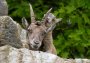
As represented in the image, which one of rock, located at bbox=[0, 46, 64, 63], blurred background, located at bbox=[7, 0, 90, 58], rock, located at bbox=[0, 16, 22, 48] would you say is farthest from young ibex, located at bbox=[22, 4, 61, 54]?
blurred background, located at bbox=[7, 0, 90, 58]

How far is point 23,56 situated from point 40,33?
0.94m

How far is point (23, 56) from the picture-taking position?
1005 centimetres

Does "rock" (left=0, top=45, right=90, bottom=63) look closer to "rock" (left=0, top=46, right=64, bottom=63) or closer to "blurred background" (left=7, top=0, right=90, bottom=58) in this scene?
"rock" (left=0, top=46, right=64, bottom=63)

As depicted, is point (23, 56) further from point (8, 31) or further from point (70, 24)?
point (70, 24)

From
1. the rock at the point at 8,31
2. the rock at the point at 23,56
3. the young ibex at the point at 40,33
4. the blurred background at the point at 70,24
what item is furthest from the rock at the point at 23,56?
the blurred background at the point at 70,24

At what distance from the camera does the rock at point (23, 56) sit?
390 inches

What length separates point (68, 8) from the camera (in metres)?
17.6

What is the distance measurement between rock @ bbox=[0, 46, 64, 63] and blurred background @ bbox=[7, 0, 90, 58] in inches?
255

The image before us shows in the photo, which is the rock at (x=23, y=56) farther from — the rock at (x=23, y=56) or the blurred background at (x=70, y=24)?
the blurred background at (x=70, y=24)

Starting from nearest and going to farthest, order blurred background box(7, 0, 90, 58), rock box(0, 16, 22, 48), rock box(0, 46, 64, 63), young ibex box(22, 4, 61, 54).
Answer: rock box(0, 46, 64, 63)
rock box(0, 16, 22, 48)
young ibex box(22, 4, 61, 54)
blurred background box(7, 0, 90, 58)

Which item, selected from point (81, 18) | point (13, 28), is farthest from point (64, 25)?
point (13, 28)

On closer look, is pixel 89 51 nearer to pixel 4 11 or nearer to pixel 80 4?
pixel 80 4

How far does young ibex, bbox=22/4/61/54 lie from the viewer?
10656 mm

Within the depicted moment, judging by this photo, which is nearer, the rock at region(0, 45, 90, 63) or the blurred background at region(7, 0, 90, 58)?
the rock at region(0, 45, 90, 63)
